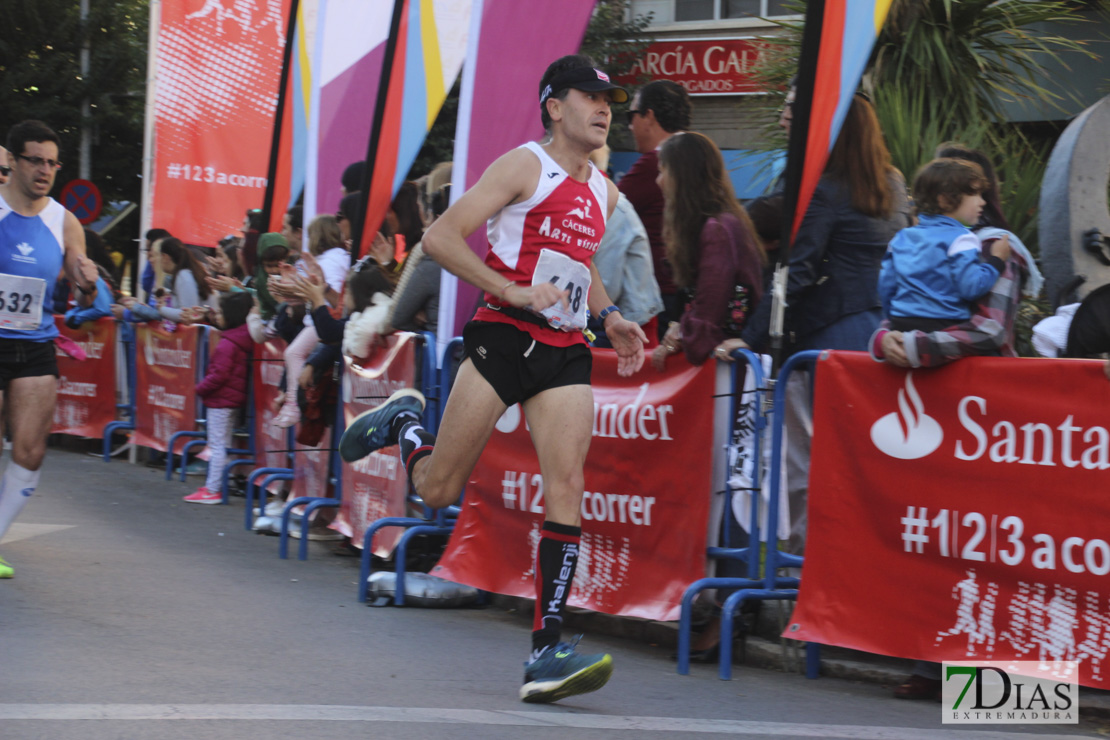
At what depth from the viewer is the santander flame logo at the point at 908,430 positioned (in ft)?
15.8

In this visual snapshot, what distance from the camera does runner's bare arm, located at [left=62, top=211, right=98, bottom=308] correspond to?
688 cm

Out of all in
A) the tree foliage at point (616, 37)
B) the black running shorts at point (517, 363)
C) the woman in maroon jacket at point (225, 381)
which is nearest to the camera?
the black running shorts at point (517, 363)

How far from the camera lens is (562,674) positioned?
4477 mm

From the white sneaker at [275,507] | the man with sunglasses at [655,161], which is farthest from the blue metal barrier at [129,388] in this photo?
the man with sunglasses at [655,161]

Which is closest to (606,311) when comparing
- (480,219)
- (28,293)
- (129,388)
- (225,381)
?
(480,219)

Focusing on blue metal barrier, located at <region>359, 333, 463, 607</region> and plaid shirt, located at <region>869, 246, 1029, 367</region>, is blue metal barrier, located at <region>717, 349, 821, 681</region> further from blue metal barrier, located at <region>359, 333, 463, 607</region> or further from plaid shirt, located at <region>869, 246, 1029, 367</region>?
blue metal barrier, located at <region>359, 333, 463, 607</region>

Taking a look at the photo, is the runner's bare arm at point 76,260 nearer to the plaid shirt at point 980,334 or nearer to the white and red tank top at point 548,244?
the white and red tank top at point 548,244

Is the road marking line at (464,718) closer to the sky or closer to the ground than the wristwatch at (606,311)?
closer to the ground

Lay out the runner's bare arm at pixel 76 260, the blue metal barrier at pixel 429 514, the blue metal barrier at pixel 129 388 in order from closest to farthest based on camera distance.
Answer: the blue metal barrier at pixel 429 514
the runner's bare arm at pixel 76 260
the blue metal barrier at pixel 129 388

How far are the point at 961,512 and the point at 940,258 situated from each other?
0.90 metres

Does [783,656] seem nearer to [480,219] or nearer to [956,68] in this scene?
[480,219]

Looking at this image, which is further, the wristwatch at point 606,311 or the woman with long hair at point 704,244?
the woman with long hair at point 704,244

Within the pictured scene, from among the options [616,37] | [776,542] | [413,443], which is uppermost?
[616,37]

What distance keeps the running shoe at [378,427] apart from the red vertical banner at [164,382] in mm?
5796
